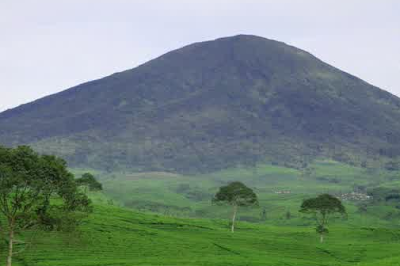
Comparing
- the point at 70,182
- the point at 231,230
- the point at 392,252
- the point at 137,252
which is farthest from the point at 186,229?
the point at 70,182

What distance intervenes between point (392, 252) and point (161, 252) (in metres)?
36.0

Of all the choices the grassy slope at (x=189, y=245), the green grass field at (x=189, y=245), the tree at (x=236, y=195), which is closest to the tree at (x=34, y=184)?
the green grass field at (x=189, y=245)

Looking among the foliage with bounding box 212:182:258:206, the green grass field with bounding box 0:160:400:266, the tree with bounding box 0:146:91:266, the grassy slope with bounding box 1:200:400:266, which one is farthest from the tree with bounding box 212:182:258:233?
the tree with bounding box 0:146:91:266

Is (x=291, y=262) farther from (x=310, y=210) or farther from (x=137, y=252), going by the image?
(x=310, y=210)

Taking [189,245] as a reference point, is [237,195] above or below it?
above

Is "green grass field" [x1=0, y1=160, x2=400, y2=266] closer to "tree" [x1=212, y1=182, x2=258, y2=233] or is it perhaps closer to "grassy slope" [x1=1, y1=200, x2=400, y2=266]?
"grassy slope" [x1=1, y1=200, x2=400, y2=266]

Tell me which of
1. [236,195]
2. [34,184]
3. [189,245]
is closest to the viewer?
[34,184]

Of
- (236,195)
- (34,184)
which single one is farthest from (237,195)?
(34,184)

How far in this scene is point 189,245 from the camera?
277 feet

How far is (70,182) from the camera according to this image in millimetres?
53562

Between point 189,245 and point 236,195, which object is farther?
point 236,195

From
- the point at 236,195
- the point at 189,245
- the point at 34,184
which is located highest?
the point at 236,195

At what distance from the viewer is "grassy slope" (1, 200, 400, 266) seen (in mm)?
69375

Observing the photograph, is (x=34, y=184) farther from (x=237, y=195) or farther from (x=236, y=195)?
(x=237, y=195)
